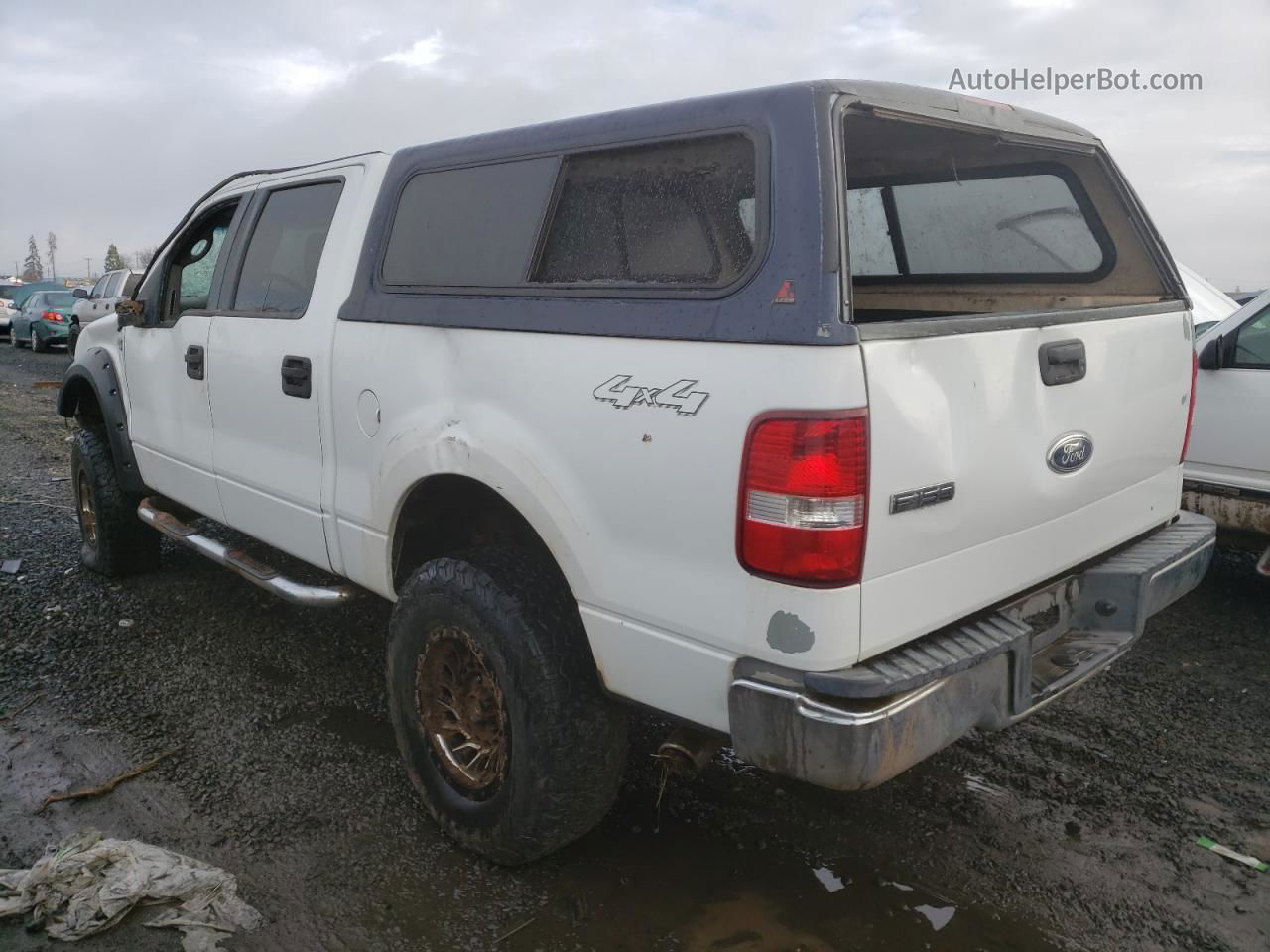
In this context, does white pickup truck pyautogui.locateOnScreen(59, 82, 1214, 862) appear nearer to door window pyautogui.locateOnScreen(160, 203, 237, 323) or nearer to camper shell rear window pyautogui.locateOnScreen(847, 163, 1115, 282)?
camper shell rear window pyautogui.locateOnScreen(847, 163, 1115, 282)

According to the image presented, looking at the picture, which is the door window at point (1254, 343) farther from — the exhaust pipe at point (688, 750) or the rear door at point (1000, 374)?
the exhaust pipe at point (688, 750)

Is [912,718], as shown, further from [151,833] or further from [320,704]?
[320,704]

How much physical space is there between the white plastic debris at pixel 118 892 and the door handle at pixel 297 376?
1.50 meters

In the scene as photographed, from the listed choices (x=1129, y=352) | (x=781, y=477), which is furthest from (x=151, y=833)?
(x=1129, y=352)

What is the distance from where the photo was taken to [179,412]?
4.30 meters

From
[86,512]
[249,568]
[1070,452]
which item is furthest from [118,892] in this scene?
[86,512]

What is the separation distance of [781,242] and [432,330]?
3.90ft

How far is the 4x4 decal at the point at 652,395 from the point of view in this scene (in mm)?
2189

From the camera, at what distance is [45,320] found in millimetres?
22250

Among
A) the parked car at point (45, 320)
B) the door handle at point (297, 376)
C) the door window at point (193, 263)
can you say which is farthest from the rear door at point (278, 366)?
the parked car at point (45, 320)

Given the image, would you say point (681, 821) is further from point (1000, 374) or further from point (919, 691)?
point (1000, 374)

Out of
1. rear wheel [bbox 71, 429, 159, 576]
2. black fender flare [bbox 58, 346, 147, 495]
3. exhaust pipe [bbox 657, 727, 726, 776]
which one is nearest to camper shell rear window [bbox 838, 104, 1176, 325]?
exhaust pipe [bbox 657, 727, 726, 776]

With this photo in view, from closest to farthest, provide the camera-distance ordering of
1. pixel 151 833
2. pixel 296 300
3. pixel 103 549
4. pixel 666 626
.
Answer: pixel 666 626 → pixel 151 833 → pixel 296 300 → pixel 103 549

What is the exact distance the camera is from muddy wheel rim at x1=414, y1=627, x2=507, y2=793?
2756 millimetres
